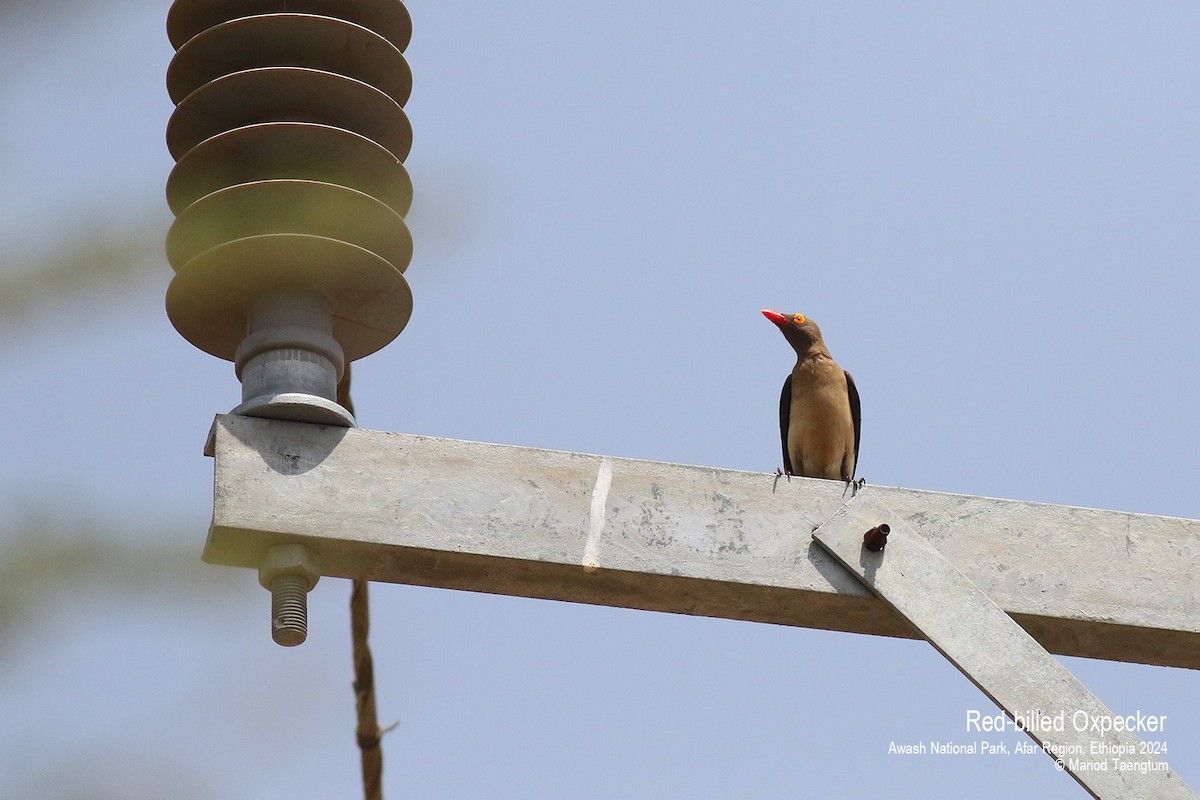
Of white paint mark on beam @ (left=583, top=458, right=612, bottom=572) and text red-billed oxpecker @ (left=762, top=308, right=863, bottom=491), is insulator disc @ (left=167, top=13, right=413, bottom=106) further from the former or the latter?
text red-billed oxpecker @ (left=762, top=308, right=863, bottom=491)

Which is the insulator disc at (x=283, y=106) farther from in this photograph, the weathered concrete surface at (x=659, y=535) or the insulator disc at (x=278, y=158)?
the weathered concrete surface at (x=659, y=535)

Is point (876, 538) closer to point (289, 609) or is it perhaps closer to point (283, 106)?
point (289, 609)

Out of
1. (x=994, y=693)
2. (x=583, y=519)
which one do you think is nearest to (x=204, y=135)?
(x=583, y=519)

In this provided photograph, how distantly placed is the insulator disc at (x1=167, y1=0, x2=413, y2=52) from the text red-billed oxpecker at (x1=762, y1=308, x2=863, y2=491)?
3275 mm

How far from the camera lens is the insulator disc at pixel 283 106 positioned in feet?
10.8

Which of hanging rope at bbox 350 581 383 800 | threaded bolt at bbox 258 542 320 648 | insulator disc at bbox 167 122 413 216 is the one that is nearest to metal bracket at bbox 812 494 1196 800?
threaded bolt at bbox 258 542 320 648

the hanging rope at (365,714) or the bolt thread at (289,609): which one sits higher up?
the hanging rope at (365,714)

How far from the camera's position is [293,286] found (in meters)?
3.16

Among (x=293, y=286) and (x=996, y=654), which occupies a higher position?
(x=293, y=286)

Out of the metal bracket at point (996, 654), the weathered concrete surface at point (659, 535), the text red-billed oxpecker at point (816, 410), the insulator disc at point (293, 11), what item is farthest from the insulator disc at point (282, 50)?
the text red-billed oxpecker at point (816, 410)

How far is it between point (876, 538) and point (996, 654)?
0.33 m

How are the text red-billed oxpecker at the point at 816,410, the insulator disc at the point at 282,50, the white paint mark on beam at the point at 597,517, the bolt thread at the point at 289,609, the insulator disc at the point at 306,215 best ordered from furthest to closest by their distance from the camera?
the text red-billed oxpecker at the point at 816,410 → the insulator disc at the point at 282,50 → the white paint mark on beam at the point at 597,517 → the insulator disc at the point at 306,215 → the bolt thread at the point at 289,609

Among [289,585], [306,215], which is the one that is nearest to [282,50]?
[306,215]

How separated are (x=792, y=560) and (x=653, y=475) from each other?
1.12 feet
